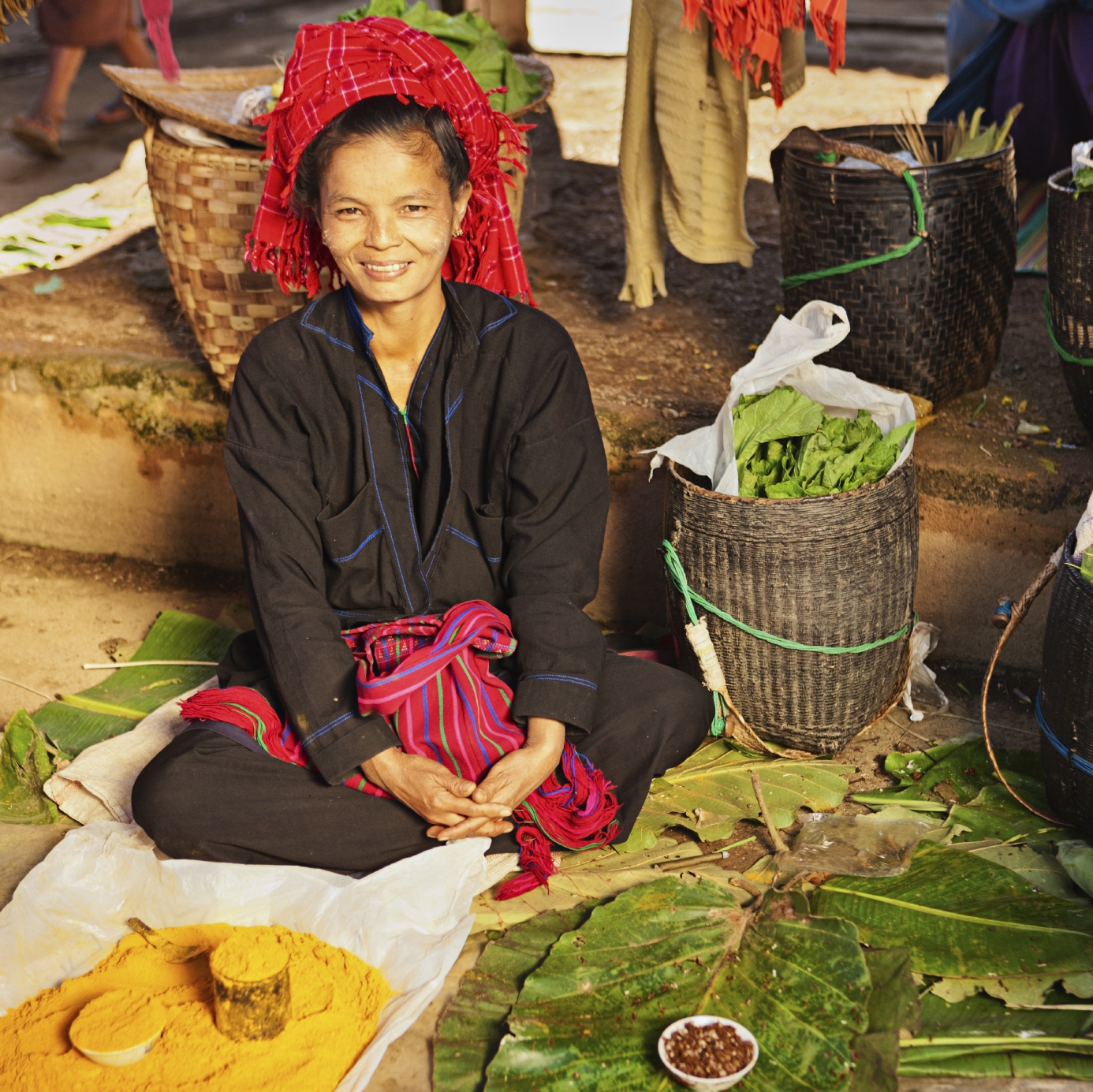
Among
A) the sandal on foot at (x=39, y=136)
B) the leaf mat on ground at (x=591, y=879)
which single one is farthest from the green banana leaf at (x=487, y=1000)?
the sandal on foot at (x=39, y=136)

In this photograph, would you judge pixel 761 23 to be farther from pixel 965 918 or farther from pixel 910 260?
pixel 965 918

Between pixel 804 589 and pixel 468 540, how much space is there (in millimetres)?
653

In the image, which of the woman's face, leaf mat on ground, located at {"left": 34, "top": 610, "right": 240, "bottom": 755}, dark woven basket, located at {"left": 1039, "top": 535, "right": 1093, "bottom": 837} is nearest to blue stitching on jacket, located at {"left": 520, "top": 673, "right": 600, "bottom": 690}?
the woman's face

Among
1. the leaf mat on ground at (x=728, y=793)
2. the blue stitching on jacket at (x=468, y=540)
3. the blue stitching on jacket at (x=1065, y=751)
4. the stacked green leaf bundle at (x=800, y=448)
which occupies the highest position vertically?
the stacked green leaf bundle at (x=800, y=448)

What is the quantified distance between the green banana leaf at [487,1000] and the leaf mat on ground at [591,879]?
0.03 metres

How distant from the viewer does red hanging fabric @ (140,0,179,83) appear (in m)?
2.97

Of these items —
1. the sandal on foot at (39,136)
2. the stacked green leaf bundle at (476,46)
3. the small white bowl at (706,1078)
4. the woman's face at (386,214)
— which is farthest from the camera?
the sandal on foot at (39,136)

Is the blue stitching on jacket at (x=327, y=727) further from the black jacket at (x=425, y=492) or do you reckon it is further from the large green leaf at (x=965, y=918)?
the large green leaf at (x=965, y=918)

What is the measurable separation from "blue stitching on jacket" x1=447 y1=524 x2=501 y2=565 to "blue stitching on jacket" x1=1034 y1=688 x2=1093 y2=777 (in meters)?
1.02

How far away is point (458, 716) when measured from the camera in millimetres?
2170

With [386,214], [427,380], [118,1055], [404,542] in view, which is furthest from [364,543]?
[118,1055]

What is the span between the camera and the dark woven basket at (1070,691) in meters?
2.07

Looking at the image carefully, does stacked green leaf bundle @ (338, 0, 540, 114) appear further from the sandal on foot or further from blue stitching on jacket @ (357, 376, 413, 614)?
the sandal on foot

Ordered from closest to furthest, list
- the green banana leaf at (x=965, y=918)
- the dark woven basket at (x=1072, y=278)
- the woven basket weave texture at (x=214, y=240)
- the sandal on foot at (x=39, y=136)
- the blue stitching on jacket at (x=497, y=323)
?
the green banana leaf at (x=965, y=918) < the blue stitching on jacket at (x=497, y=323) < the dark woven basket at (x=1072, y=278) < the woven basket weave texture at (x=214, y=240) < the sandal on foot at (x=39, y=136)
